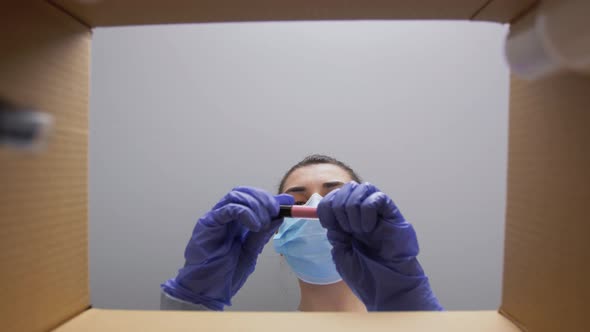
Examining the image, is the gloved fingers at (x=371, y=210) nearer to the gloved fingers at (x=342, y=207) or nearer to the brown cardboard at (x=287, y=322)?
the gloved fingers at (x=342, y=207)

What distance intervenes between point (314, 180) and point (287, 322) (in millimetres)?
778

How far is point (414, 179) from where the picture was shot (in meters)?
1.62

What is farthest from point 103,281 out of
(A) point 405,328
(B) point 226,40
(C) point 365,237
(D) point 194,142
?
(A) point 405,328

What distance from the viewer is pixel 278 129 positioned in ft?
5.31

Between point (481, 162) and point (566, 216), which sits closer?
point (566, 216)

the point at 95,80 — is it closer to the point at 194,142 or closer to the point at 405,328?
the point at 194,142

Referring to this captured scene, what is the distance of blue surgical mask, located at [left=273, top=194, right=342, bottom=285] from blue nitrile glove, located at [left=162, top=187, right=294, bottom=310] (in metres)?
0.20

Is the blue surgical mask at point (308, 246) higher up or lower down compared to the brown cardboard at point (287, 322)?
lower down

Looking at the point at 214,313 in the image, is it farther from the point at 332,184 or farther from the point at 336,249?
the point at 332,184

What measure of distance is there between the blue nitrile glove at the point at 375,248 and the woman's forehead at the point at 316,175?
1.50ft

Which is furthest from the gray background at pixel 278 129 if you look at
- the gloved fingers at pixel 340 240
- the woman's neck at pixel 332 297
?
the gloved fingers at pixel 340 240

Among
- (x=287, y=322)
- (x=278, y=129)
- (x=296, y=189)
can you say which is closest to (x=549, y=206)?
(x=287, y=322)

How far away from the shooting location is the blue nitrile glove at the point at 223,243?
70cm

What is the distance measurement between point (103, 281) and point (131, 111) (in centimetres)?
77
